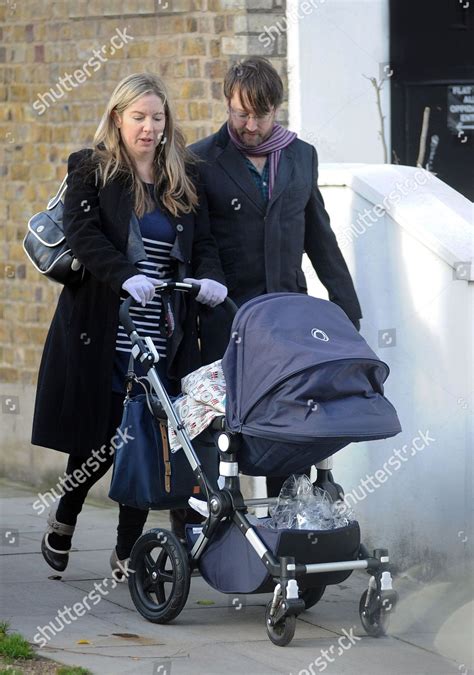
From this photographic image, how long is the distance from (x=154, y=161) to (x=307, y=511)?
5.19 feet

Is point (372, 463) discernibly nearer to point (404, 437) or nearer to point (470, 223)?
point (404, 437)

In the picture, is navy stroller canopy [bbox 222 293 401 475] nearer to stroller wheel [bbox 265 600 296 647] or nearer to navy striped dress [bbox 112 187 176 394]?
stroller wheel [bbox 265 600 296 647]

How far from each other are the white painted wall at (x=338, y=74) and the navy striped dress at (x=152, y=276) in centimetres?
203

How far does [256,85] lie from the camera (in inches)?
209

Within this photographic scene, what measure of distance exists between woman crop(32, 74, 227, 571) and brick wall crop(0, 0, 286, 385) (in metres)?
1.87

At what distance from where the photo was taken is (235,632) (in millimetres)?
5117

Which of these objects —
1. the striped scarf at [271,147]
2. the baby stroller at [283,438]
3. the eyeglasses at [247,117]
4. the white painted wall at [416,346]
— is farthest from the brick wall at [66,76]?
the baby stroller at [283,438]

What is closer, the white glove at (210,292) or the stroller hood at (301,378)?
the stroller hood at (301,378)

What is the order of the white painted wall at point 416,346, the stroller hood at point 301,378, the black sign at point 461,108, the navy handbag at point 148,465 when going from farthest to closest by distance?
the black sign at point 461,108 → the white painted wall at point 416,346 → the navy handbag at point 148,465 → the stroller hood at point 301,378

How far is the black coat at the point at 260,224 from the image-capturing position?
561 cm

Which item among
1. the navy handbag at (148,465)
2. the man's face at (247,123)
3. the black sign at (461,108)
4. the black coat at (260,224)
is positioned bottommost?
the navy handbag at (148,465)

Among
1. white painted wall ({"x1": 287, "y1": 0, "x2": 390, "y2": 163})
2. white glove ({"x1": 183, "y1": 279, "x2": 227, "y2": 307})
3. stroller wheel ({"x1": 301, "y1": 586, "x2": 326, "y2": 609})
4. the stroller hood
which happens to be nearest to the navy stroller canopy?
the stroller hood

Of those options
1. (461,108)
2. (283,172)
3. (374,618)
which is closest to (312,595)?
(374,618)

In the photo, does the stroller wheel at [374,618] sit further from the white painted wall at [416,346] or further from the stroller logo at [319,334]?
the stroller logo at [319,334]
